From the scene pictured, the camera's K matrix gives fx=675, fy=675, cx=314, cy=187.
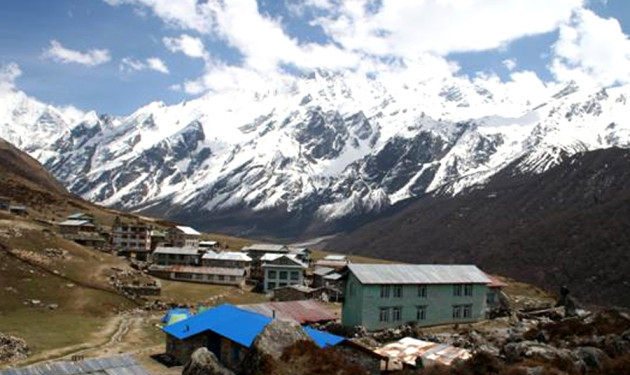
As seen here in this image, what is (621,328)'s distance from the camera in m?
56.7

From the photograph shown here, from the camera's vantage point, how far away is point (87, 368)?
40.9 meters

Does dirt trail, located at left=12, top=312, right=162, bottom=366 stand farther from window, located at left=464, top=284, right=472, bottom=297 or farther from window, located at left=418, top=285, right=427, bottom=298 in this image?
window, located at left=464, top=284, right=472, bottom=297

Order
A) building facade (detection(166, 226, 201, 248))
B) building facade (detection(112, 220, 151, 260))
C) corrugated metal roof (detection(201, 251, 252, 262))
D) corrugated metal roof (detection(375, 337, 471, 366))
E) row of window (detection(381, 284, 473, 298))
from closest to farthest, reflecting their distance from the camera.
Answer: corrugated metal roof (detection(375, 337, 471, 366)) < row of window (detection(381, 284, 473, 298)) < corrugated metal roof (detection(201, 251, 252, 262)) < building facade (detection(112, 220, 151, 260)) < building facade (detection(166, 226, 201, 248))

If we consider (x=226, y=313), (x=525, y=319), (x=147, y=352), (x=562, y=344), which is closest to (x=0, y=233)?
(x=147, y=352)

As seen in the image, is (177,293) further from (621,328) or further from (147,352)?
(621,328)

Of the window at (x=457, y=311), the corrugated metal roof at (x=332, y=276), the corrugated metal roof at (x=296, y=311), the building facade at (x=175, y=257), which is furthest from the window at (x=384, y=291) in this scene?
the building facade at (x=175, y=257)

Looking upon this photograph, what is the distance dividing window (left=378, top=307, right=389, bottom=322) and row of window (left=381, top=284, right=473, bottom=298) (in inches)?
55.0

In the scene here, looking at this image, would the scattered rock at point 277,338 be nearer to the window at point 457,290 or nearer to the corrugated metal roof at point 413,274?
the corrugated metal roof at point 413,274

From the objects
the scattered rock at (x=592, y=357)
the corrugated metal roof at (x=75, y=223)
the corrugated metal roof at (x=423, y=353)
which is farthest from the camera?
the corrugated metal roof at (x=75, y=223)

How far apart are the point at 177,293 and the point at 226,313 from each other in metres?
51.7

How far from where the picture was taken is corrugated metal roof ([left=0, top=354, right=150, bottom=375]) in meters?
39.7

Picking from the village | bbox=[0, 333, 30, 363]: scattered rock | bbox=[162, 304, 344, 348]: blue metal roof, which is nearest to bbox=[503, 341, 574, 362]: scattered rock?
the village

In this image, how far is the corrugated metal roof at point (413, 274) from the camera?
73.9 m

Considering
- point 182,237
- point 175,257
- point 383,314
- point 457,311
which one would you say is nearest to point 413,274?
point 383,314
